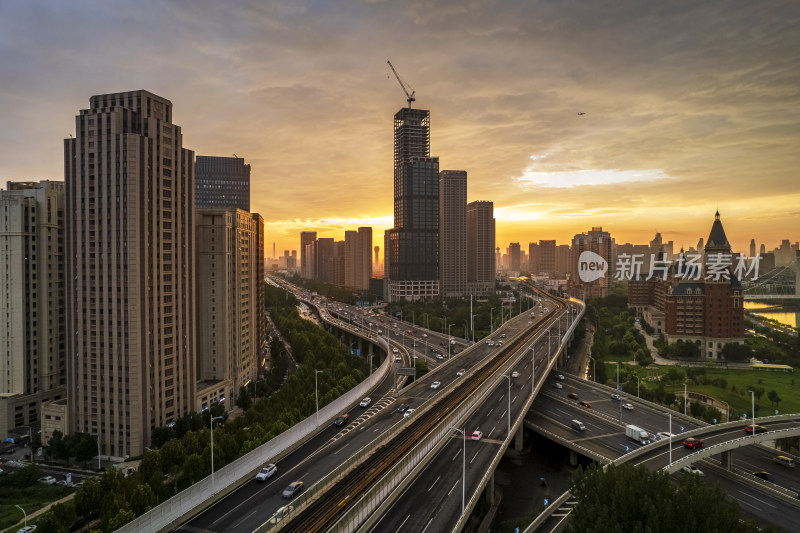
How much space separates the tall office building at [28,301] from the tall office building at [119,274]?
1271cm

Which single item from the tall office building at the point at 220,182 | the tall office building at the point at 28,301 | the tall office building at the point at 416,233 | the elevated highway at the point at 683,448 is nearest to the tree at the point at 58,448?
the tall office building at the point at 28,301

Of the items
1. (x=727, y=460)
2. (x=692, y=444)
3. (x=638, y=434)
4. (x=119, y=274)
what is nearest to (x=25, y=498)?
(x=119, y=274)

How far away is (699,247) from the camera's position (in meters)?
199

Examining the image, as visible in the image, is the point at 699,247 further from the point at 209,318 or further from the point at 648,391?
the point at 209,318

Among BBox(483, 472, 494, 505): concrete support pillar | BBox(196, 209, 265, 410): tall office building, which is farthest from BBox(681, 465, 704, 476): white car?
BBox(196, 209, 265, 410): tall office building

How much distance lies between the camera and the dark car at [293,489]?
110 feet

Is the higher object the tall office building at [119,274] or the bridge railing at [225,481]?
the tall office building at [119,274]

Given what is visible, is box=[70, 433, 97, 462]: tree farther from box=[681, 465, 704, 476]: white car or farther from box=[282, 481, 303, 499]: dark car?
box=[681, 465, 704, 476]: white car

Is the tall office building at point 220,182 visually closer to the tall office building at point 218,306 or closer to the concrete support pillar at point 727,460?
the tall office building at point 218,306

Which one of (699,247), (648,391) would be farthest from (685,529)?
(699,247)

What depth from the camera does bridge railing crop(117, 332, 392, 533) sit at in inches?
1158

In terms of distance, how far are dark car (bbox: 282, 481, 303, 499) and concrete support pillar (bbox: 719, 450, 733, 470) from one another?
39.7m

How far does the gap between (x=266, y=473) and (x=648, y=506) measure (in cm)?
2609

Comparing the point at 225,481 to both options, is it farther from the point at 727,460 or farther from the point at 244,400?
the point at 727,460
